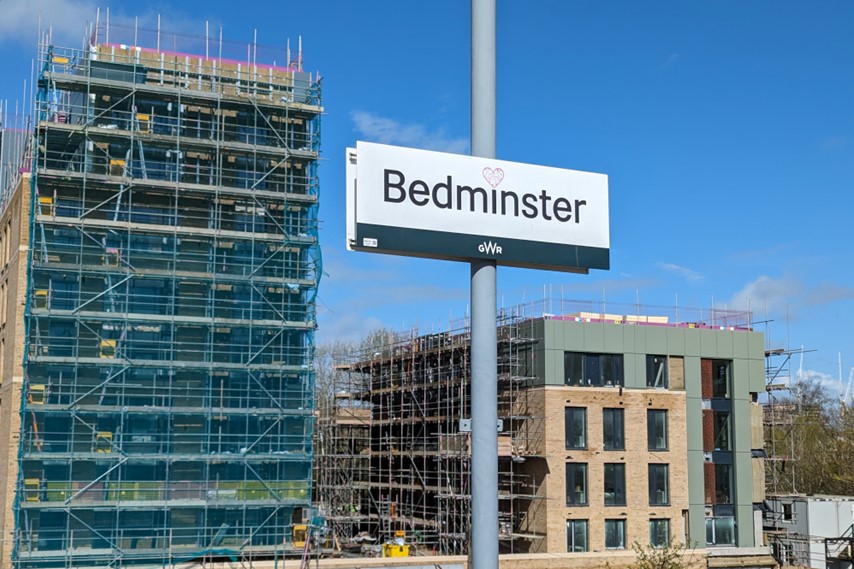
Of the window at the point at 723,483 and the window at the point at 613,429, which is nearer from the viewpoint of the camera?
the window at the point at 613,429

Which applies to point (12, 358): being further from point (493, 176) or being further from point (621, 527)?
point (493, 176)

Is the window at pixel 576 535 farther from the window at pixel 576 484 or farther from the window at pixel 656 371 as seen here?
the window at pixel 656 371

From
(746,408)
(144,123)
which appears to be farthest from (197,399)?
(746,408)

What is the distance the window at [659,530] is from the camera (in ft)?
147

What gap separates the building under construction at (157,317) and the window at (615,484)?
44.5 feet

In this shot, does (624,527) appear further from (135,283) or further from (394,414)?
(135,283)

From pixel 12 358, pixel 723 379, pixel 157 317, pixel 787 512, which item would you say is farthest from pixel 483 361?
pixel 787 512

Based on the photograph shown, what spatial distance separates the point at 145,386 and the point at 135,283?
3.90 meters

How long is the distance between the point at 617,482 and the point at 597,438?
2215mm

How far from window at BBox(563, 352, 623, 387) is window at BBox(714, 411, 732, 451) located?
604cm

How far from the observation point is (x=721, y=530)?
1858 inches

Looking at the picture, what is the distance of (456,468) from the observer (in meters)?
46.4

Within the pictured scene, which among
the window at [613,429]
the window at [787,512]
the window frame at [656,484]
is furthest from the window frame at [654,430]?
the window at [787,512]

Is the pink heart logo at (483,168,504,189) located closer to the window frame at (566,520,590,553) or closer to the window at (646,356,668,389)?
the window frame at (566,520,590,553)
